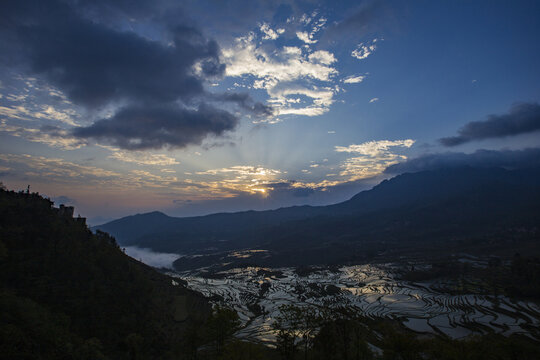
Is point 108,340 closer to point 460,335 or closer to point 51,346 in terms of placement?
point 51,346

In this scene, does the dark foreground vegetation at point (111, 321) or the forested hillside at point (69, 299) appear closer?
the dark foreground vegetation at point (111, 321)

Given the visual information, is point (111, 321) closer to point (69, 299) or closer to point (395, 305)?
point (69, 299)

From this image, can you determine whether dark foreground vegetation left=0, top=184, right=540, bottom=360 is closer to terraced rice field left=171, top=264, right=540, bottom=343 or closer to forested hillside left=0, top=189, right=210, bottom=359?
forested hillside left=0, top=189, right=210, bottom=359

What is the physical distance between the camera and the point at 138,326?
86688 millimetres

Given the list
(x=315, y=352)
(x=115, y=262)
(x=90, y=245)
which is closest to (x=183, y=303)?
(x=115, y=262)

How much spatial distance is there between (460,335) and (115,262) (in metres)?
127

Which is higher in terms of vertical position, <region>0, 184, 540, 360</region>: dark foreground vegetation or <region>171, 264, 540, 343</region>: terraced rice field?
<region>0, 184, 540, 360</region>: dark foreground vegetation

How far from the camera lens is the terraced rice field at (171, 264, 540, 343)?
103 m

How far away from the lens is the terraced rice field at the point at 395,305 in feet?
337

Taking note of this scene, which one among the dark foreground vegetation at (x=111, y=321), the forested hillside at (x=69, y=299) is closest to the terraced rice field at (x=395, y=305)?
the dark foreground vegetation at (x=111, y=321)

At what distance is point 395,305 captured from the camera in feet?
438

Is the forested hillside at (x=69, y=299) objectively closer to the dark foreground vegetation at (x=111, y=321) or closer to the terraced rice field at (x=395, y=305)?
the dark foreground vegetation at (x=111, y=321)

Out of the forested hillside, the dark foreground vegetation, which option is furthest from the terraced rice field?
the forested hillside

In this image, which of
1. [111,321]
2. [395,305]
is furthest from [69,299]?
[395,305]
